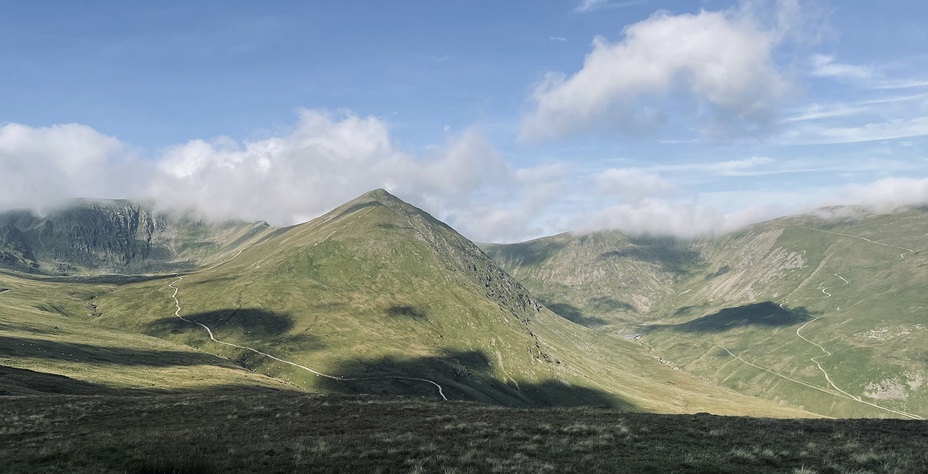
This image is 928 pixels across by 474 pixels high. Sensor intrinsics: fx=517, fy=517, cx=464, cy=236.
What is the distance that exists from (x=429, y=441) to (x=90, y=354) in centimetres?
14945

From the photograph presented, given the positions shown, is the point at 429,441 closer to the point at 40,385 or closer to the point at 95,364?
the point at 40,385

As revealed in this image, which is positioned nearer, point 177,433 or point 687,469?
point 687,469

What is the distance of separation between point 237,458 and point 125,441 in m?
8.78

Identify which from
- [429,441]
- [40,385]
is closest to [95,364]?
[40,385]

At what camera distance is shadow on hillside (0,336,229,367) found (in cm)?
12394

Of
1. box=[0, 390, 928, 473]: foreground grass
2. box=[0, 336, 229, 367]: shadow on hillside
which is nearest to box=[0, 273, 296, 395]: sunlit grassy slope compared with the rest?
box=[0, 336, 229, 367]: shadow on hillside

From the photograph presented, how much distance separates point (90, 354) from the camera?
139 m

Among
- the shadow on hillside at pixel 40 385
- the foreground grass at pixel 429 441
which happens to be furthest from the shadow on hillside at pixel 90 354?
the foreground grass at pixel 429 441

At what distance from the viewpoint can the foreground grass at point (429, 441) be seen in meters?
23.3

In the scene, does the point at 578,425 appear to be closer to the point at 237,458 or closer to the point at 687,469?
the point at 687,469

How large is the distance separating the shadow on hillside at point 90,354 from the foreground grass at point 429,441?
325 ft

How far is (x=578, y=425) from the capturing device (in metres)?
34.7

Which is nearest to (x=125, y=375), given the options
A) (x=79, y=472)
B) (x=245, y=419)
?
(x=245, y=419)

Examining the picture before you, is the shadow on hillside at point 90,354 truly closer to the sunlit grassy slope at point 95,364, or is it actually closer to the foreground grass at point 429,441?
the sunlit grassy slope at point 95,364
